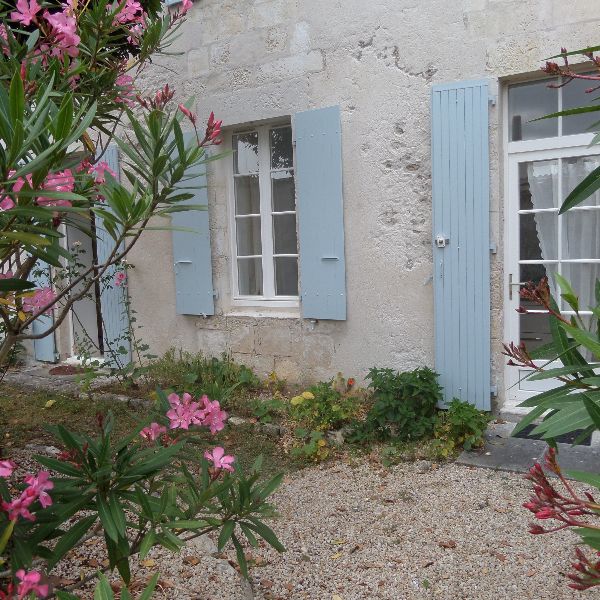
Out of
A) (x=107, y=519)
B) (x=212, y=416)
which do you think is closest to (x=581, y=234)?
(x=212, y=416)

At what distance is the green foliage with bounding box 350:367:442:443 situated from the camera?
4105mm

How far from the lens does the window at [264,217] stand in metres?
5.52

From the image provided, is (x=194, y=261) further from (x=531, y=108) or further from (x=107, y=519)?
(x=107, y=519)

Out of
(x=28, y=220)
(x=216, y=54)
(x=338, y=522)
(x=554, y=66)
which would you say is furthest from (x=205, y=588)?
(x=216, y=54)

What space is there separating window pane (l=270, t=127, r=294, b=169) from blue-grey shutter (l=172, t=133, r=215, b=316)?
68cm

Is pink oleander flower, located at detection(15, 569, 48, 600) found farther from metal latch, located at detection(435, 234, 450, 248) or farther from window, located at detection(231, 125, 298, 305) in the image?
window, located at detection(231, 125, 298, 305)

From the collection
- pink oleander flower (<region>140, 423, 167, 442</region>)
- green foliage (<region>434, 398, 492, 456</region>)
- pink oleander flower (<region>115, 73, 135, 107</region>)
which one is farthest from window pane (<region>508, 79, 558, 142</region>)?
pink oleander flower (<region>140, 423, 167, 442</region>)

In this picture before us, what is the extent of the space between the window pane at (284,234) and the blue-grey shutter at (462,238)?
1.45m

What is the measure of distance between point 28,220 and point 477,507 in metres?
2.66

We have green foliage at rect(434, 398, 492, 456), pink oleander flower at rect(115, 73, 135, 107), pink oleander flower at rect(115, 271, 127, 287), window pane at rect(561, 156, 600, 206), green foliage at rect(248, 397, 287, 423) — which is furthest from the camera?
pink oleander flower at rect(115, 271, 127, 287)

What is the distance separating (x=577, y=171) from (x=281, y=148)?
242 cm

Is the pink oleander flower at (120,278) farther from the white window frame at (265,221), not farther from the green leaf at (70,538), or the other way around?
the green leaf at (70,538)

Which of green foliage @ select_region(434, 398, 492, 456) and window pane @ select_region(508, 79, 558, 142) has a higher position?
window pane @ select_region(508, 79, 558, 142)

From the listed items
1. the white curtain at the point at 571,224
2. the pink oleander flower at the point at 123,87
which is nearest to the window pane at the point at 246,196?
the white curtain at the point at 571,224
